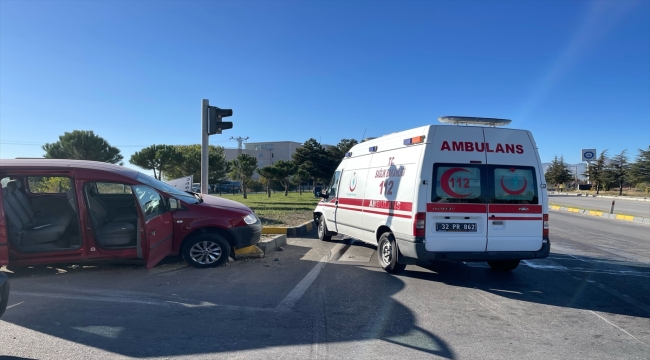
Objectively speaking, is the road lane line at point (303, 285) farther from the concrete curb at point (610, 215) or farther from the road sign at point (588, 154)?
the road sign at point (588, 154)

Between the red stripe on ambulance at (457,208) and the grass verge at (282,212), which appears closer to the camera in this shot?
the red stripe on ambulance at (457,208)

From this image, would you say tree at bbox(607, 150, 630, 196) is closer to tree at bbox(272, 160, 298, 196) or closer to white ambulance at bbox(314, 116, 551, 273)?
tree at bbox(272, 160, 298, 196)

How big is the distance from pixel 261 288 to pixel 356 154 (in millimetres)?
4445

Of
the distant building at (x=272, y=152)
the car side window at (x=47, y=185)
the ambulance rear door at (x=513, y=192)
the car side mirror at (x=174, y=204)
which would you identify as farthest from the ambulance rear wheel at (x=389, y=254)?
the distant building at (x=272, y=152)

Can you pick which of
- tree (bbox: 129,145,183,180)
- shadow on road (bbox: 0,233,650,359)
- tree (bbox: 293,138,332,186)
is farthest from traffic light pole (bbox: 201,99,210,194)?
tree (bbox: 293,138,332,186)

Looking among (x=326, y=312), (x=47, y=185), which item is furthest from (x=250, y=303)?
(x=47, y=185)

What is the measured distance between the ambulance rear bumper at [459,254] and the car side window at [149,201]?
13.0ft

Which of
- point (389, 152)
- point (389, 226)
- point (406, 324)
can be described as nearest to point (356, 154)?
point (389, 152)

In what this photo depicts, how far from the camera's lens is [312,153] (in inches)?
1535

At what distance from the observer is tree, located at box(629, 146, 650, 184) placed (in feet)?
152

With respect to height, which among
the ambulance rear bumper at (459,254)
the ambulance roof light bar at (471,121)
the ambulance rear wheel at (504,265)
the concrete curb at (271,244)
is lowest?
the ambulance rear wheel at (504,265)

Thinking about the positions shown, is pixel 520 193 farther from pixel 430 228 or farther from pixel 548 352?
pixel 548 352

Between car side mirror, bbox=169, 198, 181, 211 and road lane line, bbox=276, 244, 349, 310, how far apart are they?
2498 mm

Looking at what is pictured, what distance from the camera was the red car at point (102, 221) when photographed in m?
6.53
